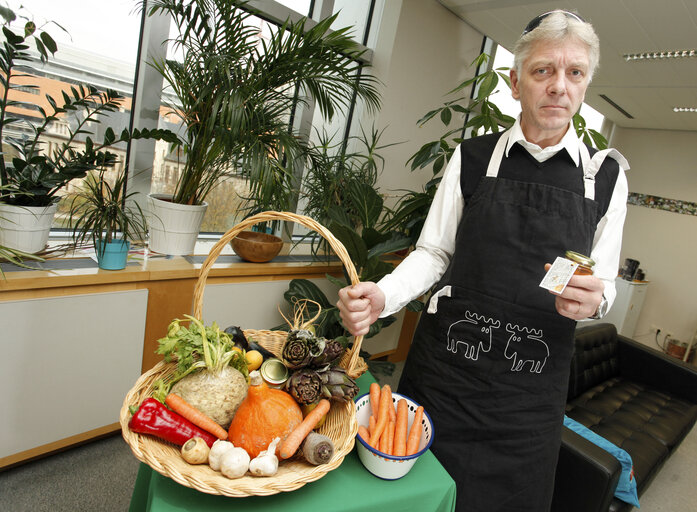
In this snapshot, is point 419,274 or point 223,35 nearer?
point 419,274

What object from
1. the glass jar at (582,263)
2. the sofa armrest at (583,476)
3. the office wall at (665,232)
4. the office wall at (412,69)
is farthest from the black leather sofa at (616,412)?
the office wall at (665,232)

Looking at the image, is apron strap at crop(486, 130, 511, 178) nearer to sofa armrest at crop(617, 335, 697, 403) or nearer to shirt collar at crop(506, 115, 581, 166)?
shirt collar at crop(506, 115, 581, 166)

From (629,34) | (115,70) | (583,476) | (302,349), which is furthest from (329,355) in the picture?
(629,34)

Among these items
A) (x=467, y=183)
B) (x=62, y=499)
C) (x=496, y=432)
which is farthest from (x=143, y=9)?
(x=496, y=432)

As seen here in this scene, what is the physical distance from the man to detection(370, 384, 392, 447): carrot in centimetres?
18

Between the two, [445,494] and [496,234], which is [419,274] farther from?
[445,494]

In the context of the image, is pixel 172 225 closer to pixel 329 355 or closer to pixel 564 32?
pixel 329 355

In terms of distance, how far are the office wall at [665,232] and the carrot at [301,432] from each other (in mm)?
7400

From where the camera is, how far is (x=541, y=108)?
1.02m

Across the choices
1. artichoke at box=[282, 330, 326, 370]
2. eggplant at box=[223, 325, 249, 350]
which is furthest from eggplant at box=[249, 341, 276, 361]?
artichoke at box=[282, 330, 326, 370]

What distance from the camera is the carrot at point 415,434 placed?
36.0 inches

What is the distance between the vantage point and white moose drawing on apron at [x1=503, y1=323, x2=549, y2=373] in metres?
1.05

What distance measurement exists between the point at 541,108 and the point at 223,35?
1.59 meters

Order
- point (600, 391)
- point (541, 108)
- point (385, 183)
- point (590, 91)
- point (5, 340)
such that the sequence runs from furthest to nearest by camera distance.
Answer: point (590, 91)
point (385, 183)
point (600, 391)
point (5, 340)
point (541, 108)
